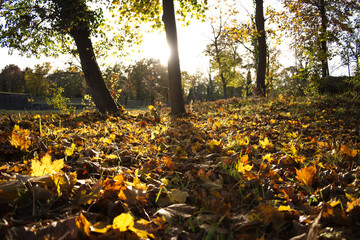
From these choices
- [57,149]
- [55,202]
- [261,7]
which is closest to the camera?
[55,202]

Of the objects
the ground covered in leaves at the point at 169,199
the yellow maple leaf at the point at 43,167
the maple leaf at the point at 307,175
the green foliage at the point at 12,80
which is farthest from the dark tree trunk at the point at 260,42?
the green foliage at the point at 12,80

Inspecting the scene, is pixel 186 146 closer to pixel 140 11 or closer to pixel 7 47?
pixel 140 11

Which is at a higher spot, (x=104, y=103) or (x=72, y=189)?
(x=104, y=103)

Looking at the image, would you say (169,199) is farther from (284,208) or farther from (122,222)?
(284,208)

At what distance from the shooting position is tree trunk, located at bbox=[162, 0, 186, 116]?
6.60 m

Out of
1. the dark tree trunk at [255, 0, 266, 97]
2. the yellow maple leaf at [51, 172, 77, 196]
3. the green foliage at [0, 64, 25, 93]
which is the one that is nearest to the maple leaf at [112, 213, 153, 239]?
the yellow maple leaf at [51, 172, 77, 196]

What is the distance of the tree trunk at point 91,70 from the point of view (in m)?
6.33

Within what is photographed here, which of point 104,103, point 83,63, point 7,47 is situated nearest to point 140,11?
point 83,63

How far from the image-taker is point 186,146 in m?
2.90

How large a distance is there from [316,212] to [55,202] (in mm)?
1396

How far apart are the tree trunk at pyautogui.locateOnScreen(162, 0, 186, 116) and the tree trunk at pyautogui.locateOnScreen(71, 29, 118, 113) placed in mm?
2025

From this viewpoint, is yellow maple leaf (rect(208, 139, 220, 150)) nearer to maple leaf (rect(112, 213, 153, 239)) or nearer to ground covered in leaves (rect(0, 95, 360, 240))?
ground covered in leaves (rect(0, 95, 360, 240))

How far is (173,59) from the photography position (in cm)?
686

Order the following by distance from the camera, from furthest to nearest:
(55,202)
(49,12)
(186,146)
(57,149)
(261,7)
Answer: (261,7) → (49,12) → (186,146) → (57,149) → (55,202)
